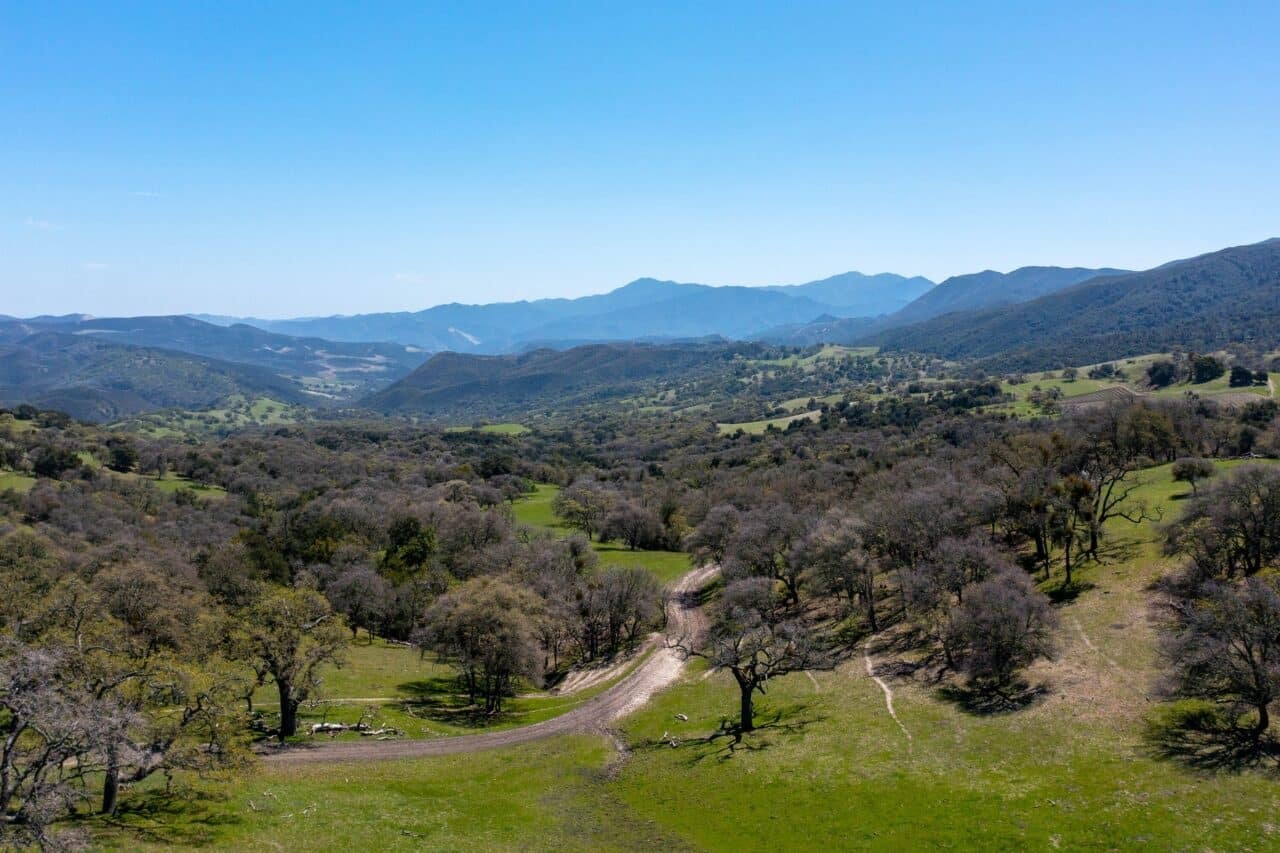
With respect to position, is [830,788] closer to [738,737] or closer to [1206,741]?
[738,737]

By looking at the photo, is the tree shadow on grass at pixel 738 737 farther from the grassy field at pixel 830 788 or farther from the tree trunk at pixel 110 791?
the tree trunk at pixel 110 791

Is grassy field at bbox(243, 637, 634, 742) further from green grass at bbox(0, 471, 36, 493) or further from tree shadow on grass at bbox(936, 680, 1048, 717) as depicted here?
green grass at bbox(0, 471, 36, 493)

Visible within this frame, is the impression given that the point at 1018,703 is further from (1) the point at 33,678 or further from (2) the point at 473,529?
(2) the point at 473,529

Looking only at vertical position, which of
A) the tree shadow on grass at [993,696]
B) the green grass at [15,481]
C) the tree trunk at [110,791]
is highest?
the tree trunk at [110,791]

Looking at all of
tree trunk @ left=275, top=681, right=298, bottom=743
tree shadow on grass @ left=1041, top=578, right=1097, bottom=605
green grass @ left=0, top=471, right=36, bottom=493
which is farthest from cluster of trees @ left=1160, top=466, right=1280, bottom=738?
green grass @ left=0, top=471, right=36, bottom=493

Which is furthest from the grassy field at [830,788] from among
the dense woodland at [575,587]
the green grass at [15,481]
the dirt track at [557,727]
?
the green grass at [15,481]

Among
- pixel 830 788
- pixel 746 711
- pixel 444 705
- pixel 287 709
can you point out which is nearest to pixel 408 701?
pixel 444 705

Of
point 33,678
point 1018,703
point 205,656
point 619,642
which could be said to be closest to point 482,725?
point 205,656
